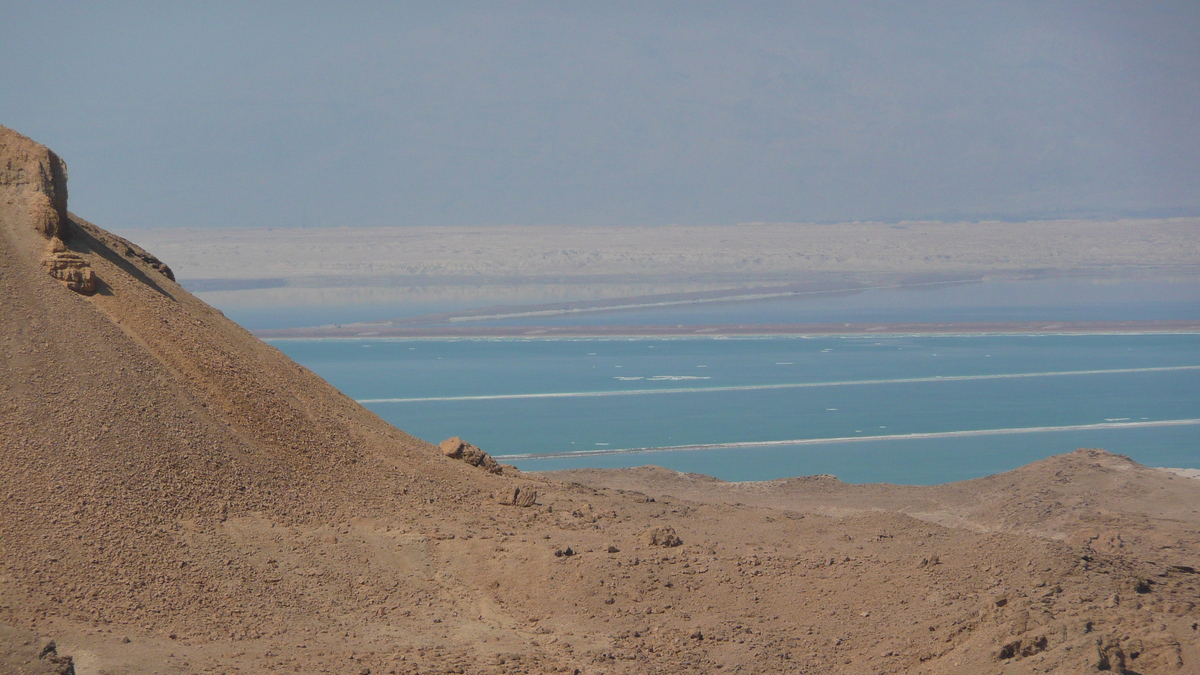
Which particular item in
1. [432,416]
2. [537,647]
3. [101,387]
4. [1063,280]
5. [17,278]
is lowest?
[537,647]

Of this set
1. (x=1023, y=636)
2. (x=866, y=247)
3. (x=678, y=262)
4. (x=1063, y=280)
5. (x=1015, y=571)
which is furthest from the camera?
(x=866, y=247)

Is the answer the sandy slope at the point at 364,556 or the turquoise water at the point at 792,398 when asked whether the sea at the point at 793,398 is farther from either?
the sandy slope at the point at 364,556

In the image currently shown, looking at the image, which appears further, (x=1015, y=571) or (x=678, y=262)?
(x=678, y=262)

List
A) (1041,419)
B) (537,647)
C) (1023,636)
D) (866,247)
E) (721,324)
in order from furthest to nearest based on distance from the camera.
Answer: (866,247) < (721,324) < (1041,419) < (537,647) < (1023,636)

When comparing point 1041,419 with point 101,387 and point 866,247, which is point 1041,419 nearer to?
point 101,387

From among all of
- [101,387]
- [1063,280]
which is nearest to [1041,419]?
[101,387]

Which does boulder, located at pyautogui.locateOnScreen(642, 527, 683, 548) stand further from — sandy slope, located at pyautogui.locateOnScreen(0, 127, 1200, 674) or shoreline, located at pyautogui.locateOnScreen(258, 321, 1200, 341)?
shoreline, located at pyautogui.locateOnScreen(258, 321, 1200, 341)
